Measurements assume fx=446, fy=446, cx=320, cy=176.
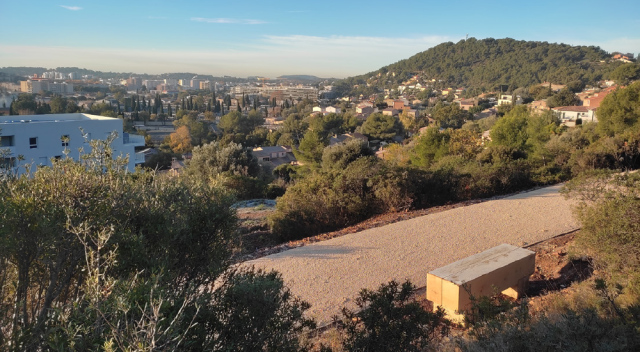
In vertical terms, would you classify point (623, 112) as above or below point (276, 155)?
above

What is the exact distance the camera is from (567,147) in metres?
16.0

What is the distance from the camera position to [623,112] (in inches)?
662

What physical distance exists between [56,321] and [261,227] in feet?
25.1

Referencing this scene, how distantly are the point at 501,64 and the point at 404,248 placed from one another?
345 ft

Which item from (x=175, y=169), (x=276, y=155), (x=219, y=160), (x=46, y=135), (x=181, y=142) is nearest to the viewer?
(x=175, y=169)

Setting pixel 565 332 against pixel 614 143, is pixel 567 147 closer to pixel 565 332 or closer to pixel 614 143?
pixel 614 143

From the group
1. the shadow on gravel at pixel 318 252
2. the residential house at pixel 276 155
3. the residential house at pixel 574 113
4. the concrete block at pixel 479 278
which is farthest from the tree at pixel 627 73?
the concrete block at pixel 479 278

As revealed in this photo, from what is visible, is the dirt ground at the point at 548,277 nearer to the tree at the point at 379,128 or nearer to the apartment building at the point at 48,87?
the tree at the point at 379,128

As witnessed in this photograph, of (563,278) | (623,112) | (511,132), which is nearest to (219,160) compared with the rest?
(511,132)

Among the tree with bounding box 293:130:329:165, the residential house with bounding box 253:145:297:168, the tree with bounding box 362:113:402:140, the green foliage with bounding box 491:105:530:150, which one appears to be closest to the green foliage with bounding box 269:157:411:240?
the tree with bounding box 293:130:329:165

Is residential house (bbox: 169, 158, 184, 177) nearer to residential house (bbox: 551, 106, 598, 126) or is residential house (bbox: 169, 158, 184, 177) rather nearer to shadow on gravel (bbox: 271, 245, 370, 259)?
shadow on gravel (bbox: 271, 245, 370, 259)

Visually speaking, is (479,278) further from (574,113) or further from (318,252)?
(574,113)

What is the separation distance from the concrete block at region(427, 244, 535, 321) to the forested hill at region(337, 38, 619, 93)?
83.5 m

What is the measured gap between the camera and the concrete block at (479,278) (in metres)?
4.79
